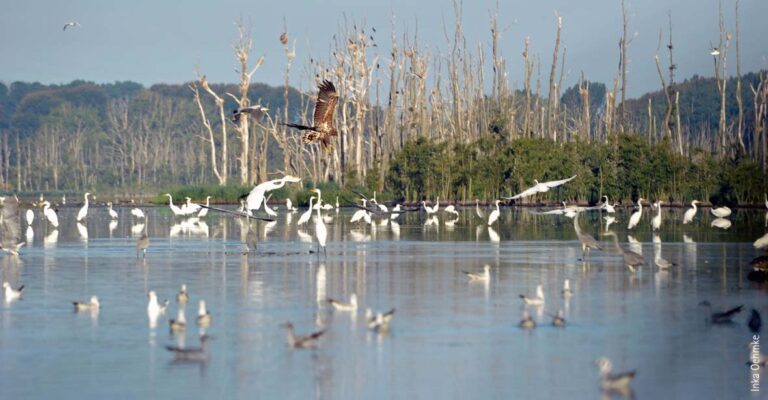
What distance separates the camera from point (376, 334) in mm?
12023

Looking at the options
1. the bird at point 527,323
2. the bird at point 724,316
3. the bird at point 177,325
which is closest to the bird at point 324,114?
the bird at point 177,325

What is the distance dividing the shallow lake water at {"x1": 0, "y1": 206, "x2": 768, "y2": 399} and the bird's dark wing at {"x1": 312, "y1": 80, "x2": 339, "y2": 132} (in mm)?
2238

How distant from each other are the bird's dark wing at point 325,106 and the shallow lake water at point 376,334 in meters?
2.24

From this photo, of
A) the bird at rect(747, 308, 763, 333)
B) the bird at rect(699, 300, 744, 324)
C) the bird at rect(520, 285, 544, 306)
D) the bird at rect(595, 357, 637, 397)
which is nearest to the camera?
the bird at rect(595, 357, 637, 397)

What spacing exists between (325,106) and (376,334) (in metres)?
9.00

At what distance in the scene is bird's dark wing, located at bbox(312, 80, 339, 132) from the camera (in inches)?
802

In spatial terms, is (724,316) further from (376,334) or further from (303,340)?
(303,340)

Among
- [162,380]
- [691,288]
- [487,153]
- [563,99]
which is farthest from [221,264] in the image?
[563,99]

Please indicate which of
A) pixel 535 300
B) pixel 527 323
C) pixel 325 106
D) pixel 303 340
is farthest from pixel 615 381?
pixel 325 106

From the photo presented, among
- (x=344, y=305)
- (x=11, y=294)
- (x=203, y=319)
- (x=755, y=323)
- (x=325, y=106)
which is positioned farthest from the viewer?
(x=325, y=106)

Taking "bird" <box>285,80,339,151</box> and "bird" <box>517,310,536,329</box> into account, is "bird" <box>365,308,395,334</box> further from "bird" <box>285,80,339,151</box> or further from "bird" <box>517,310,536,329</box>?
"bird" <box>285,80,339,151</box>

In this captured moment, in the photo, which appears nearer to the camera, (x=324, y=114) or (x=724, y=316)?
(x=724, y=316)

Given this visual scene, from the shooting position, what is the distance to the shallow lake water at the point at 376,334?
9.84 meters

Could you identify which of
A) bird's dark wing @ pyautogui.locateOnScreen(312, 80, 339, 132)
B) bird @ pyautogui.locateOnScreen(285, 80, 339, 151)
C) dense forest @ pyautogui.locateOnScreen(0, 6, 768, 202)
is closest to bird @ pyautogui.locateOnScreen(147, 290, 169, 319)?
bird @ pyautogui.locateOnScreen(285, 80, 339, 151)
